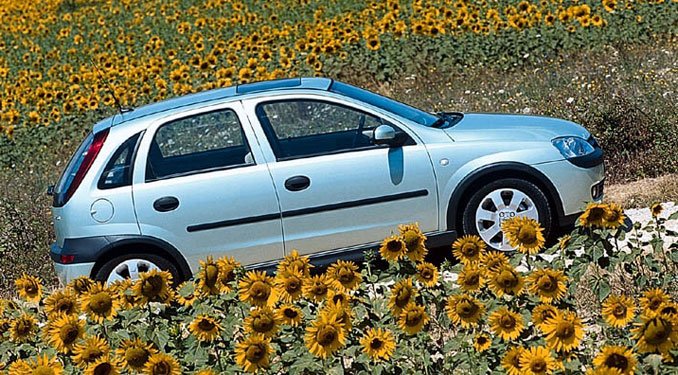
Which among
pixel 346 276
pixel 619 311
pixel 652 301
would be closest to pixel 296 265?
pixel 346 276

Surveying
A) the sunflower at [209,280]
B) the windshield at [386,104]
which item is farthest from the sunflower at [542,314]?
the windshield at [386,104]

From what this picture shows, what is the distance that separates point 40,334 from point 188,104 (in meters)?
3.13

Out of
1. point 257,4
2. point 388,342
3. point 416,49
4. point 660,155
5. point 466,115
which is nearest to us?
point 388,342

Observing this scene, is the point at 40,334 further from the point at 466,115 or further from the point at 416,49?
the point at 416,49

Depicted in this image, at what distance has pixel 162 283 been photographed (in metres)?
4.88

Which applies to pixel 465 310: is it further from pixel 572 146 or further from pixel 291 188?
pixel 572 146

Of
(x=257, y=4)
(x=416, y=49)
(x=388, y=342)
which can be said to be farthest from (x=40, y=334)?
(x=257, y=4)

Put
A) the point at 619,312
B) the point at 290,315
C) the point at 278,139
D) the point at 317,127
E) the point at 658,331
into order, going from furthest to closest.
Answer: the point at 317,127 < the point at 278,139 < the point at 290,315 < the point at 619,312 < the point at 658,331

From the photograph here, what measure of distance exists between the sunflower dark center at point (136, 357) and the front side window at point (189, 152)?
3.33 m

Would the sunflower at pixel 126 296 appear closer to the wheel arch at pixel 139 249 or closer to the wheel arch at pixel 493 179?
the wheel arch at pixel 139 249

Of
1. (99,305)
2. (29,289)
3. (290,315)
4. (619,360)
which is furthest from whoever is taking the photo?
(29,289)

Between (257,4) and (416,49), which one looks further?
(257,4)

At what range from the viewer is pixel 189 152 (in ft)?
26.6

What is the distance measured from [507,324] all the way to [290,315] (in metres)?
0.90
